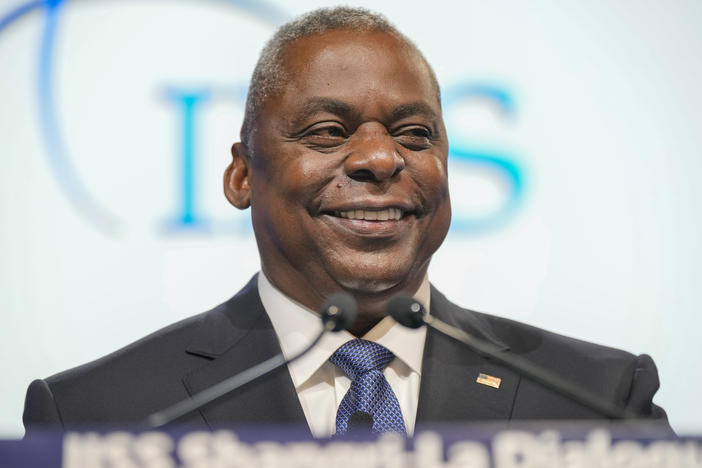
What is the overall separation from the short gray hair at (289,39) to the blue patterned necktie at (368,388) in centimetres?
51

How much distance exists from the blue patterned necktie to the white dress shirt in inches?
0.9

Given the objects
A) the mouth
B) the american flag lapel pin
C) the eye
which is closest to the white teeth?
the mouth

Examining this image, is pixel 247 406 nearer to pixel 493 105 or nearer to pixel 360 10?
pixel 360 10

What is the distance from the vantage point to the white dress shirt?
191 cm

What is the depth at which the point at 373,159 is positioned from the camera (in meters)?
1.85

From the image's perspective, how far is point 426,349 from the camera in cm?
203

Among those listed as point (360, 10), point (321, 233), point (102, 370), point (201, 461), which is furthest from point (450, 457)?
point (360, 10)

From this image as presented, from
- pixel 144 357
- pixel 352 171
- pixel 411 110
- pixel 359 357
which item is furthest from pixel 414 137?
pixel 144 357

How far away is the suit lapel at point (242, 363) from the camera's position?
1884 millimetres

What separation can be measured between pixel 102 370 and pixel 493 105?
4.46 feet

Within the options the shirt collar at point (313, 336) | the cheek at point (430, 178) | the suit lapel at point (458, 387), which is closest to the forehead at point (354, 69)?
the cheek at point (430, 178)

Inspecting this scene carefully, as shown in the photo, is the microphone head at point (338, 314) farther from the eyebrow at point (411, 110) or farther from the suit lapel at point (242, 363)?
the eyebrow at point (411, 110)

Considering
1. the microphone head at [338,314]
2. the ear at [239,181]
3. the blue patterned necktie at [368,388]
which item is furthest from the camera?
the ear at [239,181]

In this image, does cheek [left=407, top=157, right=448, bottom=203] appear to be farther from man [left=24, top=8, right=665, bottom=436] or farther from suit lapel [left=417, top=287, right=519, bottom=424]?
suit lapel [left=417, top=287, right=519, bottom=424]
